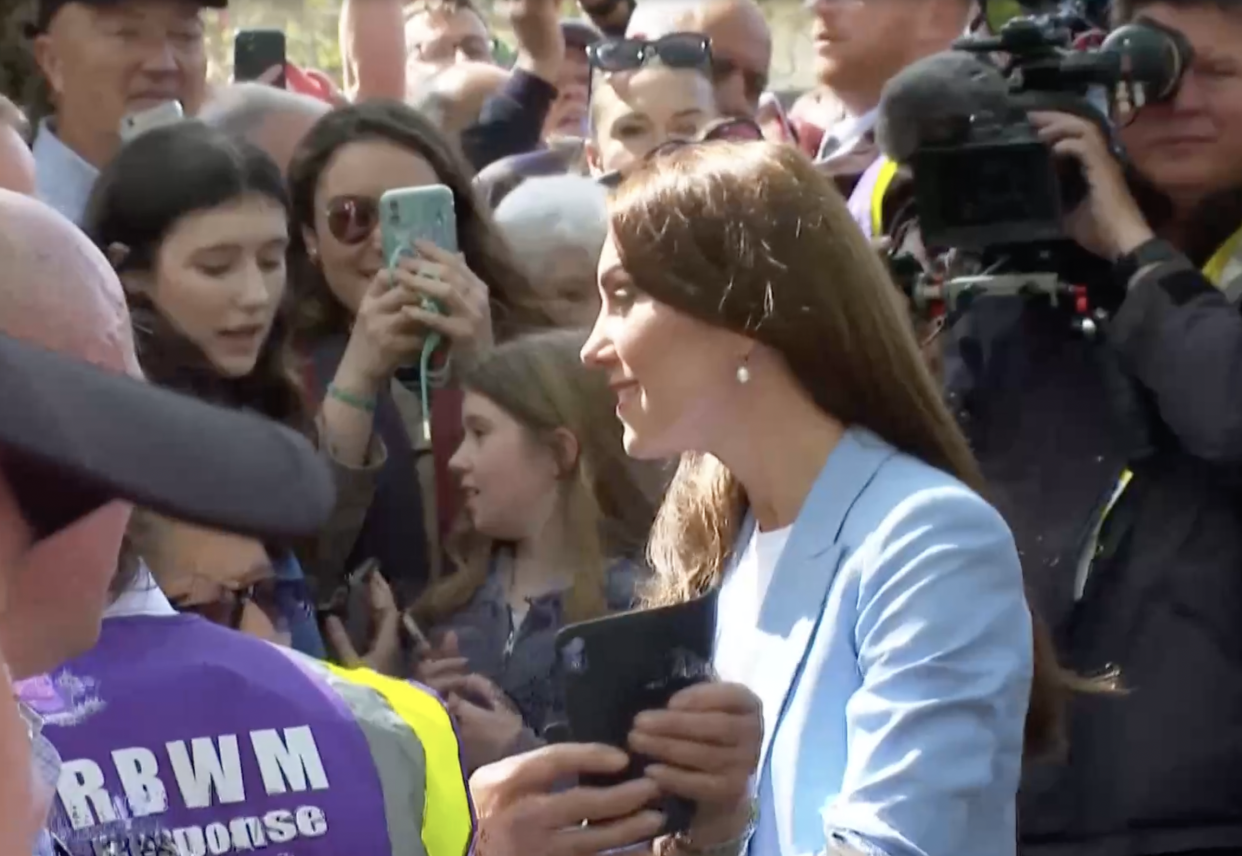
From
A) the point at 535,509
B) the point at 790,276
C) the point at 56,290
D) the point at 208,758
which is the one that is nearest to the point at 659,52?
the point at 535,509

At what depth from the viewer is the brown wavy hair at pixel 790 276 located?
1.62 m

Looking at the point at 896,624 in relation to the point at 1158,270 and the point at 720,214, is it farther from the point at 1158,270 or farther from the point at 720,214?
the point at 1158,270

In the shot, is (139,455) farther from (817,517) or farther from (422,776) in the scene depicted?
(817,517)

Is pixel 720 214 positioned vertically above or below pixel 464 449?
above

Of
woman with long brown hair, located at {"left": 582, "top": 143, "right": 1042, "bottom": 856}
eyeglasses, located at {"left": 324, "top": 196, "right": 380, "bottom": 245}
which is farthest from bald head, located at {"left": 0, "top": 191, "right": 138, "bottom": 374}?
eyeglasses, located at {"left": 324, "top": 196, "right": 380, "bottom": 245}

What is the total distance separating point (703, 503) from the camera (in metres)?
1.83

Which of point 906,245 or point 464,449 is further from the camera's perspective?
point 464,449

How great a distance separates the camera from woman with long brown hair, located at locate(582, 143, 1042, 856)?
4.85 ft

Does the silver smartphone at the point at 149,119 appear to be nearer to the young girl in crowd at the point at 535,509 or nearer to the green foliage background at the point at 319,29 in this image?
the young girl in crowd at the point at 535,509

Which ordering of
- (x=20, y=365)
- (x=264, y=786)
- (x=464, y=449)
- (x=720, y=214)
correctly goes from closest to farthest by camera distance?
(x=20, y=365) < (x=264, y=786) < (x=720, y=214) < (x=464, y=449)

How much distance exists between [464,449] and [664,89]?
1112 millimetres

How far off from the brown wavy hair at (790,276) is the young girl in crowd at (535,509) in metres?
0.76

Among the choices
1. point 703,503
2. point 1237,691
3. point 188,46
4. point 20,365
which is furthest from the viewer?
point 188,46

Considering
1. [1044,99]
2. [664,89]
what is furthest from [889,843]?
[664,89]
